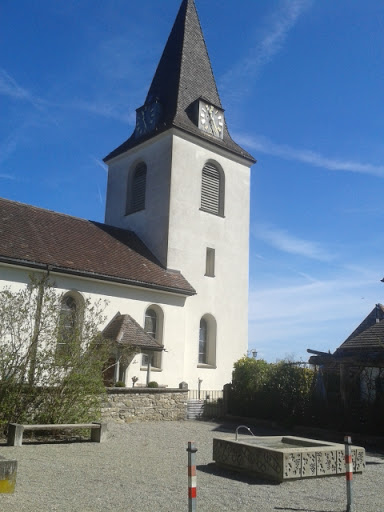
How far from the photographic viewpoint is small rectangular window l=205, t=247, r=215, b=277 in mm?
25883

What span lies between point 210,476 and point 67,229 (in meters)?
15.6

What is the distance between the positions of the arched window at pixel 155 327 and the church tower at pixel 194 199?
1.08m

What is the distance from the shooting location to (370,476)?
10273 millimetres

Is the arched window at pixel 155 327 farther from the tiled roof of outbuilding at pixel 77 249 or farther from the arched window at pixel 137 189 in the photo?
the arched window at pixel 137 189

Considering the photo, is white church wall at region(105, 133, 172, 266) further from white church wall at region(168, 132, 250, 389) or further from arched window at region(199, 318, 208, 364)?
arched window at region(199, 318, 208, 364)

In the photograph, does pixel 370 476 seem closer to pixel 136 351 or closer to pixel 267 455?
pixel 267 455

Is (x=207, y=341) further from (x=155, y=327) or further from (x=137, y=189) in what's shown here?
(x=137, y=189)

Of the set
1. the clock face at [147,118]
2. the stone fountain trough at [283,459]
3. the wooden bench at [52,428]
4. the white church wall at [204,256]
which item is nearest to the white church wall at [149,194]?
the white church wall at [204,256]

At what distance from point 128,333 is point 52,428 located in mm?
7458

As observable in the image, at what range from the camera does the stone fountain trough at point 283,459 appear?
9180mm

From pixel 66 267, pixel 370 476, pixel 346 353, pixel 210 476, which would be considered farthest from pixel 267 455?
pixel 66 267

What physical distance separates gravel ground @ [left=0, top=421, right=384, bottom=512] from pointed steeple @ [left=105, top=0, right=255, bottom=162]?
17.8 metres

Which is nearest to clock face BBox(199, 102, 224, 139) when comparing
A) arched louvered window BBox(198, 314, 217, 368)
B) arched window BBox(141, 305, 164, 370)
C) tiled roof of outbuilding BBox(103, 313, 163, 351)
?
arched louvered window BBox(198, 314, 217, 368)

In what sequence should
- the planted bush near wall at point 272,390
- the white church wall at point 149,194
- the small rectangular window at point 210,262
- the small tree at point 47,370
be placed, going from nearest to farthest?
the small tree at point 47,370 < the planted bush near wall at point 272,390 < the white church wall at point 149,194 < the small rectangular window at point 210,262
